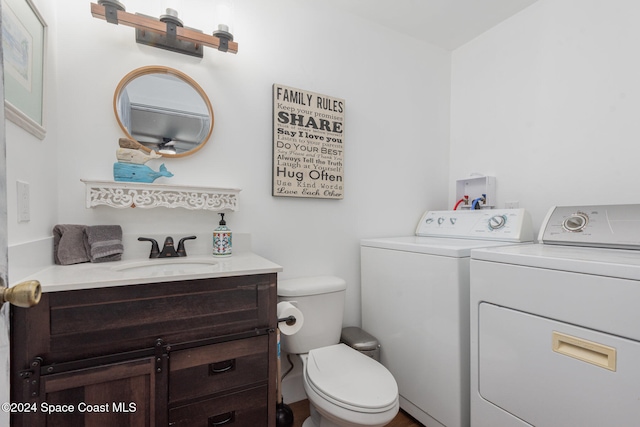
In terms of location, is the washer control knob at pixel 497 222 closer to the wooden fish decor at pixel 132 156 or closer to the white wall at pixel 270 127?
the white wall at pixel 270 127

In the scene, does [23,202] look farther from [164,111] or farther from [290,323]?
[290,323]

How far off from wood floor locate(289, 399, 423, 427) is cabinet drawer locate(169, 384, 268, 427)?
58 centimetres

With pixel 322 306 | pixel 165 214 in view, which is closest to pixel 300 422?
pixel 322 306

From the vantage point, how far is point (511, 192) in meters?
2.05

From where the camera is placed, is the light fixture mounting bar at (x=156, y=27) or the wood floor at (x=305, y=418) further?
the wood floor at (x=305, y=418)

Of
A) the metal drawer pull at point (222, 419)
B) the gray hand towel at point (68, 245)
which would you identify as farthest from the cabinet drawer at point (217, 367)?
the gray hand towel at point (68, 245)

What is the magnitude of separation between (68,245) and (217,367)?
815mm

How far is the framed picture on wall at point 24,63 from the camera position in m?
0.91

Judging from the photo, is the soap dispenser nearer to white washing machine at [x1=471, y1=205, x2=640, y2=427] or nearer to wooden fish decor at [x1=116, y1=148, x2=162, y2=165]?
wooden fish decor at [x1=116, y1=148, x2=162, y2=165]

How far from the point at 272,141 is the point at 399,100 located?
108cm

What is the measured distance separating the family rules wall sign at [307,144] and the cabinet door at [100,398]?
1.08 metres

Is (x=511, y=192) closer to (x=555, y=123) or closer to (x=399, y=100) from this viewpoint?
(x=555, y=123)

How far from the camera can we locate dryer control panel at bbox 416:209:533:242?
1.67 meters

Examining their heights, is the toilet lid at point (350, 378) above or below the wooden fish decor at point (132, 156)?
below
